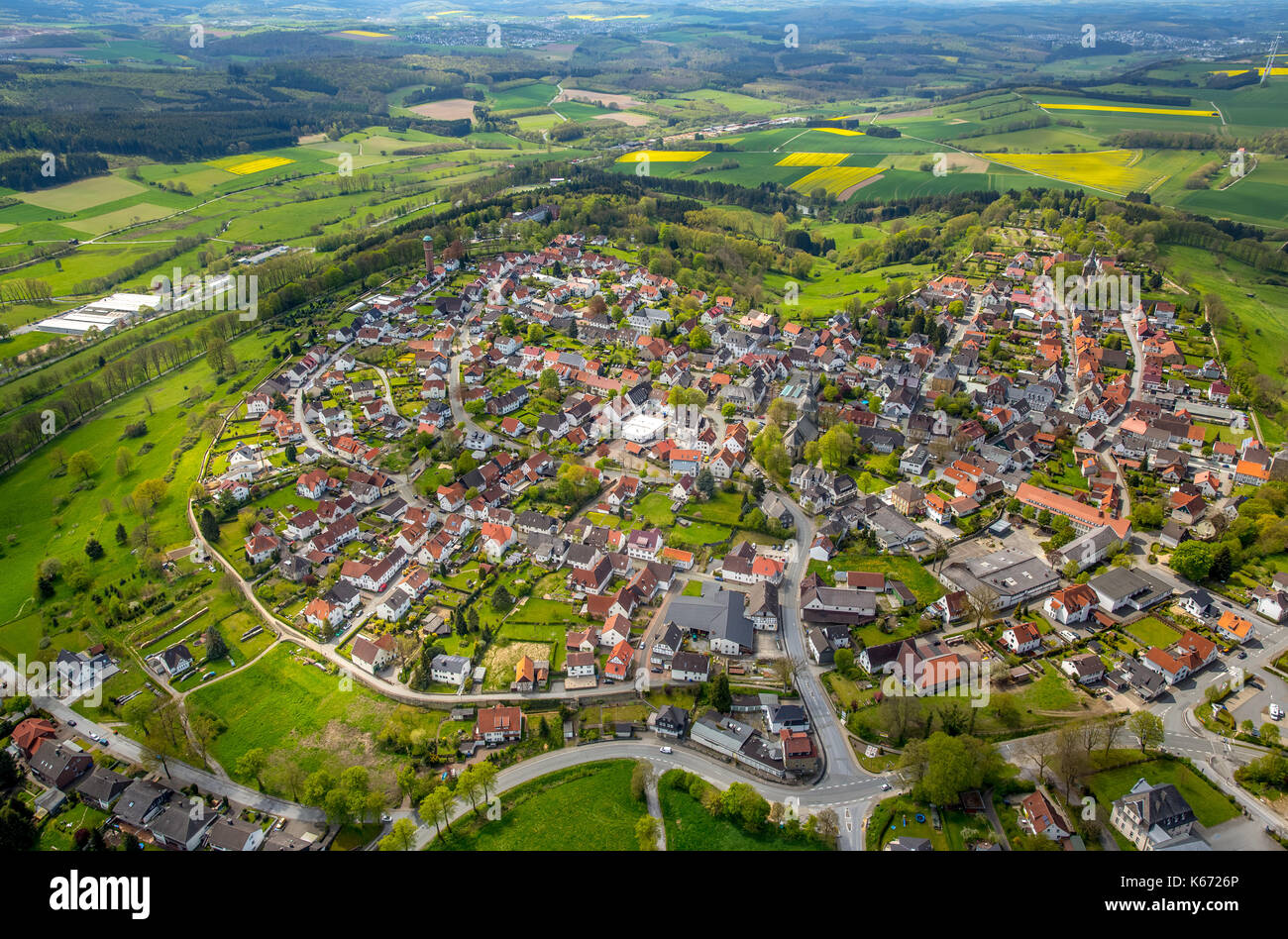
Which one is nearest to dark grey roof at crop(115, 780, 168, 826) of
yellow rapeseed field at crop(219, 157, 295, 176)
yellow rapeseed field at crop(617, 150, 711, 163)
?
yellow rapeseed field at crop(617, 150, 711, 163)

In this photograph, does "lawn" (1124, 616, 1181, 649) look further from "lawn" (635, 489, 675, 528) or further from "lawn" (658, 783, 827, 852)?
"lawn" (635, 489, 675, 528)

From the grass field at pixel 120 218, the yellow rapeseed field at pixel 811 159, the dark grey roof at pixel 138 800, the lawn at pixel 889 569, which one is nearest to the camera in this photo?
the dark grey roof at pixel 138 800

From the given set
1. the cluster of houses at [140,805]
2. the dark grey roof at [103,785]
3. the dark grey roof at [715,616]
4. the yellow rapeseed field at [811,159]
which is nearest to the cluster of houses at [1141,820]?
the dark grey roof at [715,616]

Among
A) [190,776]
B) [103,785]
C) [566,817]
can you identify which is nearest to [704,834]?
[566,817]

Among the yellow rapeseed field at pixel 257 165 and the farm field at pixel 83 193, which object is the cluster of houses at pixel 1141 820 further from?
Result: the yellow rapeseed field at pixel 257 165

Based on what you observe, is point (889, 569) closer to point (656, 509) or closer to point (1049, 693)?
point (1049, 693)

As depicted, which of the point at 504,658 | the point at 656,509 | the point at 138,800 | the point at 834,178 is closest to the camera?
the point at 138,800
